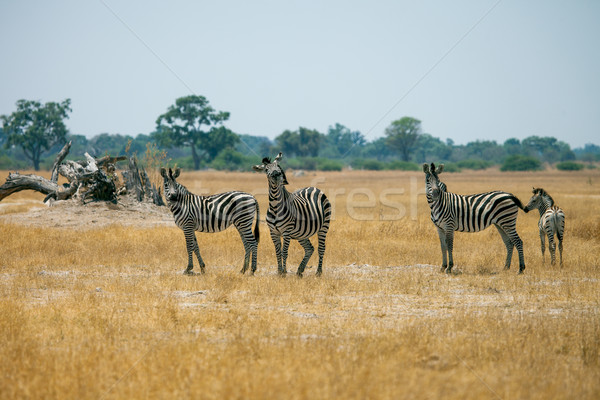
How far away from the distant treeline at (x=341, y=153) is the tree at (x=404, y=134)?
9.02 feet

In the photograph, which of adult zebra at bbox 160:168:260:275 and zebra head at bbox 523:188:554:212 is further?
zebra head at bbox 523:188:554:212

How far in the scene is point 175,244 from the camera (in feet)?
53.3

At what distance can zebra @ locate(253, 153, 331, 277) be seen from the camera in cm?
1182

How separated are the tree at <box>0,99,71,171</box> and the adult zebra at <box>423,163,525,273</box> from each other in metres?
82.6

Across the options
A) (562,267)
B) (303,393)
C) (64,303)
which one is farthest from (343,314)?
(562,267)

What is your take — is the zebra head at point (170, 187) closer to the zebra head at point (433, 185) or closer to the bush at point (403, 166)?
the zebra head at point (433, 185)

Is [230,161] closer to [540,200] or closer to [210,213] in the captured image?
[540,200]

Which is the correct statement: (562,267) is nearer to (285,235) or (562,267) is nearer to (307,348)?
(285,235)

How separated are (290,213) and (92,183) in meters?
11.8

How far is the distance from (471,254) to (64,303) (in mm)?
10220

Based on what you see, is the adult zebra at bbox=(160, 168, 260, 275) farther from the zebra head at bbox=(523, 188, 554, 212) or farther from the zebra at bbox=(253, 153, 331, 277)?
the zebra head at bbox=(523, 188, 554, 212)

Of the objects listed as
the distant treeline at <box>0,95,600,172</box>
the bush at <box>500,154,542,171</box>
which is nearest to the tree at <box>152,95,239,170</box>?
the distant treeline at <box>0,95,600,172</box>

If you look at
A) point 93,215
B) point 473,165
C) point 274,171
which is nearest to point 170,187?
point 274,171

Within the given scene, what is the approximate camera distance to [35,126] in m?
85.0
